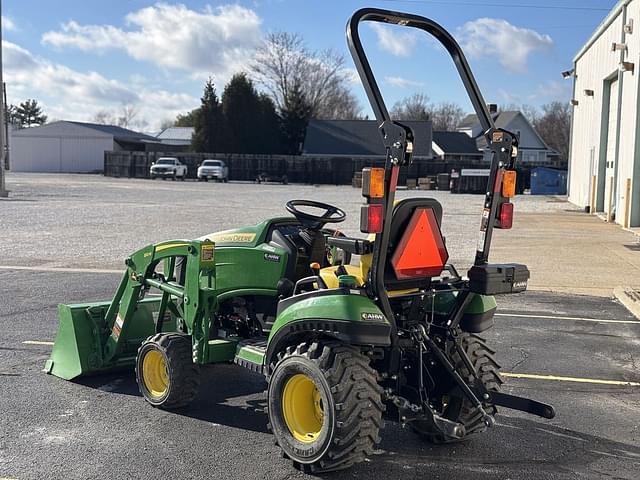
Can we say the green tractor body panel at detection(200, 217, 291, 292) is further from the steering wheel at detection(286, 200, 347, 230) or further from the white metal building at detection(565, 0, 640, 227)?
the white metal building at detection(565, 0, 640, 227)

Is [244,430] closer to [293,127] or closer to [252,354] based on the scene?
[252,354]

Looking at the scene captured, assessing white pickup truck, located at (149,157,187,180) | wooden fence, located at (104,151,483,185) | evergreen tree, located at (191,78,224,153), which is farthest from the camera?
evergreen tree, located at (191,78,224,153)

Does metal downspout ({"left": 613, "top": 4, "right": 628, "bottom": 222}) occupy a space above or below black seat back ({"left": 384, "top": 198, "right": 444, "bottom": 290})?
above

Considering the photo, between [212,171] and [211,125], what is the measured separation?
11.1 meters

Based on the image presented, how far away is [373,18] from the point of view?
433cm

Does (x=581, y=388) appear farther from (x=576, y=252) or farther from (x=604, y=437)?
(x=576, y=252)

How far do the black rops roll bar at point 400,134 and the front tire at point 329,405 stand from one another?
40 centimetres

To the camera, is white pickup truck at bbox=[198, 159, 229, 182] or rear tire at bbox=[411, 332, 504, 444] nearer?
rear tire at bbox=[411, 332, 504, 444]

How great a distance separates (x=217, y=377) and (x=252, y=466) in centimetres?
198

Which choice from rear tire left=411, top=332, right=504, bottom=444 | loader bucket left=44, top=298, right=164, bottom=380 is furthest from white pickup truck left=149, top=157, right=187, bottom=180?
rear tire left=411, top=332, right=504, bottom=444

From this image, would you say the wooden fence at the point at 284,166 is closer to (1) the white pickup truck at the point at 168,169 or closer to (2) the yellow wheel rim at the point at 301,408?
(1) the white pickup truck at the point at 168,169

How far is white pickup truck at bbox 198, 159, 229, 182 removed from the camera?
5678cm

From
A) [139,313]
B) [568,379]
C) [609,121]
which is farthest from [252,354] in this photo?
[609,121]

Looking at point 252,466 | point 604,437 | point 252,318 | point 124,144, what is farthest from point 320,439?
point 124,144
